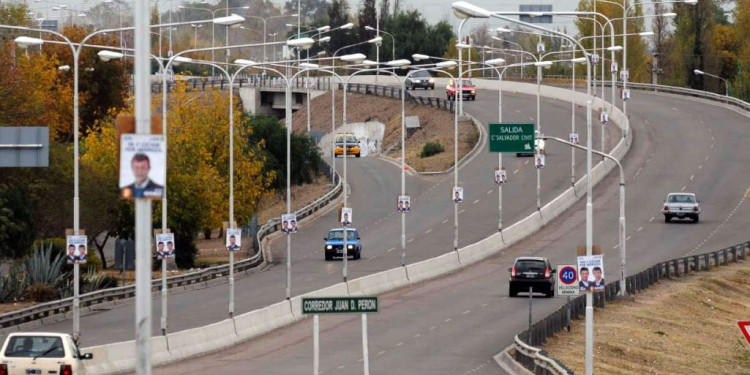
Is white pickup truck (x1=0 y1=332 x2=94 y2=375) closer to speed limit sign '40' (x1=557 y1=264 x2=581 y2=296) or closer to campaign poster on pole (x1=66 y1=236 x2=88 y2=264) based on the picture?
campaign poster on pole (x1=66 y1=236 x2=88 y2=264)

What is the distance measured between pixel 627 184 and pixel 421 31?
9178 cm

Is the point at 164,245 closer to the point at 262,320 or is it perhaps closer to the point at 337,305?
the point at 262,320

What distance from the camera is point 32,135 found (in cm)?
4450

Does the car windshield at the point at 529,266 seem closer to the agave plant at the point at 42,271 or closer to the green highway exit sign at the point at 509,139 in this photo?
the green highway exit sign at the point at 509,139

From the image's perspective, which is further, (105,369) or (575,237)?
(575,237)

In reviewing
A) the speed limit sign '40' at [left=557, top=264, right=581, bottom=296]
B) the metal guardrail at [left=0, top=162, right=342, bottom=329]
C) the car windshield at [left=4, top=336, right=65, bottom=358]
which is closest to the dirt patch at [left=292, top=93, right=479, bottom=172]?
the metal guardrail at [left=0, top=162, right=342, bottom=329]

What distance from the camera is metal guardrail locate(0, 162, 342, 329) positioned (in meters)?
A: 49.8

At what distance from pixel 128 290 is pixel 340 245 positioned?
15367 mm

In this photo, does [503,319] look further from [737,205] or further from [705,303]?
[737,205]

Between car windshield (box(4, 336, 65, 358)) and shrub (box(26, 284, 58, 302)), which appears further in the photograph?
shrub (box(26, 284, 58, 302))

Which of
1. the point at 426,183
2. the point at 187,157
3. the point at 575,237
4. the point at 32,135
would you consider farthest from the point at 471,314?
the point at 426,183

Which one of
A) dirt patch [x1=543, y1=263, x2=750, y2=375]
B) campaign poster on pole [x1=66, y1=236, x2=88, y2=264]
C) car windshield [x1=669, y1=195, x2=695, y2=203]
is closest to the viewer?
dirt patch [x1=543, y1=263, x2=750, y2=375]

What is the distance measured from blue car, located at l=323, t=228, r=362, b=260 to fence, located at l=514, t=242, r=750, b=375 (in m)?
15.6

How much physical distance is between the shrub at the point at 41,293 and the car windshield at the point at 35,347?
2967cm
